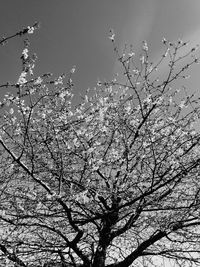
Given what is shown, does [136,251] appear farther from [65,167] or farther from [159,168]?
[65,167]

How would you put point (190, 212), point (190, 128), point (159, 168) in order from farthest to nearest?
point (190, 128), point (159, 168), point (190, 212)

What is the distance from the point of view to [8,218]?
6512mm

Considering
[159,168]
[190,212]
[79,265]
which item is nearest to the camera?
[190,212]

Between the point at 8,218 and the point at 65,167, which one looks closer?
the point at 8,218

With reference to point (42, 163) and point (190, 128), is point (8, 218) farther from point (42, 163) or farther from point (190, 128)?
point (190, 128)

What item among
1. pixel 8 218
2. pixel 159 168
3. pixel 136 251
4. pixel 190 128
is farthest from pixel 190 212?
pixel 8 218

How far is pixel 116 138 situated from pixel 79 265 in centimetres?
308

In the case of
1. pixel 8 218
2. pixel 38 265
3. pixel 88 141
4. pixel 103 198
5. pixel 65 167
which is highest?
pixel 88 141

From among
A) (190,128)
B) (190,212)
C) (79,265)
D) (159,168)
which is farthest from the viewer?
(190,128)

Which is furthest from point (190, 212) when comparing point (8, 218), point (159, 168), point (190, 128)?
point (8, 218)

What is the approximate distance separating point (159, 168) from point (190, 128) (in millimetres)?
1750

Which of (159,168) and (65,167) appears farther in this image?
(65,167)

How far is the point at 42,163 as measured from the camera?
7586 mm

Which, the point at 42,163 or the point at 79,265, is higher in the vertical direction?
the point at 42,163
